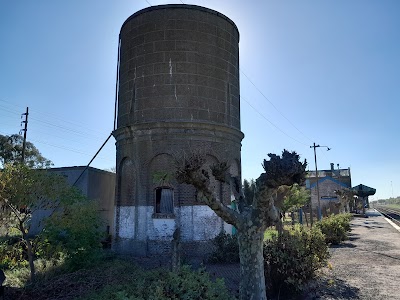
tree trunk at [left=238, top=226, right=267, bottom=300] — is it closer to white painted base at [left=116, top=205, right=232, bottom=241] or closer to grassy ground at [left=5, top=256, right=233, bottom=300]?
grassy ground at [left=5, top=256, right=233, bottom=300]

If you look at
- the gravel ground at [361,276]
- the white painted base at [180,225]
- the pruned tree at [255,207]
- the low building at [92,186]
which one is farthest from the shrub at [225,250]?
the low building at [92,186]

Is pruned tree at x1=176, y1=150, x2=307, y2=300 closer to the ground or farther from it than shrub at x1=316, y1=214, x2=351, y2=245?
farther from it

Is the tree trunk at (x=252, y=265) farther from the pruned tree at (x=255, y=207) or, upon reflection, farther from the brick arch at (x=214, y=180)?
the brick arch at (x=214, y=180)

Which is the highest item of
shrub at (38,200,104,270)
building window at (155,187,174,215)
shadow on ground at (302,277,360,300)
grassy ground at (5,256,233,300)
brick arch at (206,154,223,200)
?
brick arch at (206,154,223,200)

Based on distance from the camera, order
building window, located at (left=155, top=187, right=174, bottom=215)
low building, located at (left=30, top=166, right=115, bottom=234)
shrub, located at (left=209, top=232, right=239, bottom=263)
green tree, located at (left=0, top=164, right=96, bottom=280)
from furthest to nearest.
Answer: low building, located at (left=30, top=166, right=115, bottom=234)
building window, located at (left=155, top=187, right=174, bottom=215)
shrub, located at (left=209, top=232, right=239, bottom=263)
green tree, located at (left=0, top=164, right=96, bottom=280)

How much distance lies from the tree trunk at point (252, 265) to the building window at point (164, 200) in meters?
8.96

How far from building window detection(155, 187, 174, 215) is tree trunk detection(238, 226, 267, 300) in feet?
29.4

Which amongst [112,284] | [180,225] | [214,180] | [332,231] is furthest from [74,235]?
[332,231]

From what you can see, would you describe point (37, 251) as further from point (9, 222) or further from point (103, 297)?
point (103, 297)

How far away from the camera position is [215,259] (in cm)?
1398

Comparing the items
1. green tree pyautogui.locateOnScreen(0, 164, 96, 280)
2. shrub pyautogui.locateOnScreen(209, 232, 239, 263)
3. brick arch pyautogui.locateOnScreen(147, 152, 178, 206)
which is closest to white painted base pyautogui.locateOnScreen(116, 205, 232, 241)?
brick arch pyautogui.locateOnScreen(147, 152, 178, 206)

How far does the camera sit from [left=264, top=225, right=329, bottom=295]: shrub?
923 cm

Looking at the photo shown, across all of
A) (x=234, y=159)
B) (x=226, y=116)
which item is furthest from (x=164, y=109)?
(x=234, y=159)

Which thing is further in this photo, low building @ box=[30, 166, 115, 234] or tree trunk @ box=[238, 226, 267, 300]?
low building @ box=[30, 166, 115, 234]
